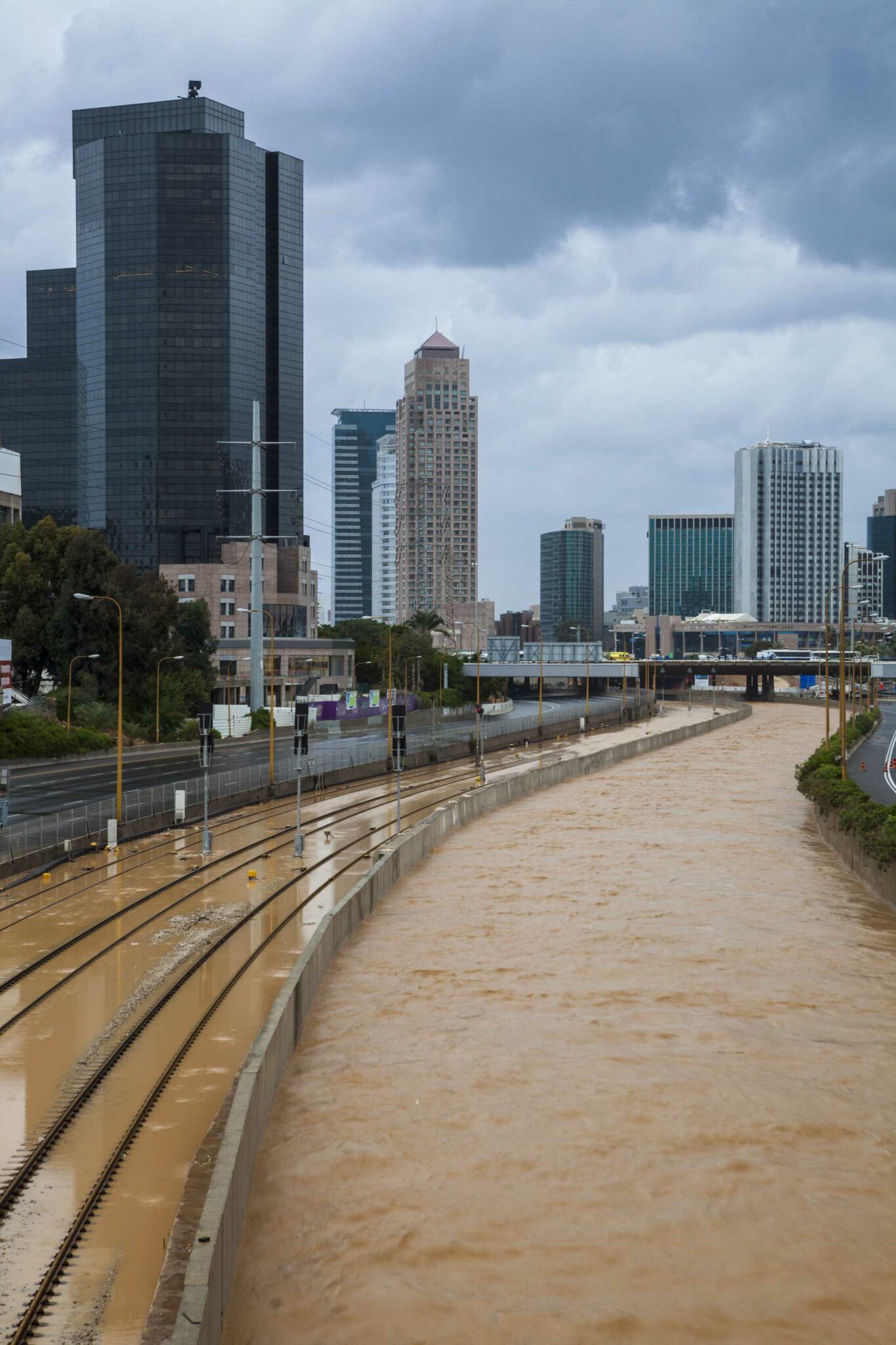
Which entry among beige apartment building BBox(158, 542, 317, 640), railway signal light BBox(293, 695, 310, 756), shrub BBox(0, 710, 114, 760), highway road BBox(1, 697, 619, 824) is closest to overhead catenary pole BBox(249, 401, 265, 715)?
highway road BBox(1, 697, 619, 824)

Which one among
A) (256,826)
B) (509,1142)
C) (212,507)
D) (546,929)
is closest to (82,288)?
(212,507)

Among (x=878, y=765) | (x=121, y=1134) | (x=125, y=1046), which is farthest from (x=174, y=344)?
(x=121, y=1134)

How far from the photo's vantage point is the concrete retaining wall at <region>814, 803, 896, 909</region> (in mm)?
33219

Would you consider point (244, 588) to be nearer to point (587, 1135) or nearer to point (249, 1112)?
point (587, 1135)

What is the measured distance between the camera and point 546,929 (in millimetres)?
32250

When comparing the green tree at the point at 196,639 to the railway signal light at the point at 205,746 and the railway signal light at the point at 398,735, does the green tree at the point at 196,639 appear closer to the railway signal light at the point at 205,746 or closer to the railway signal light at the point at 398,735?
the railway signal light at the point at 205,746

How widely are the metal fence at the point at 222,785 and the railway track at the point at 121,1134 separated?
34.5 feet

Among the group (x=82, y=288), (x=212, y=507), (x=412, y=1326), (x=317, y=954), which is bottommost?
(x=412, y=1326)

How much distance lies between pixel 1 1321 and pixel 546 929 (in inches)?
841

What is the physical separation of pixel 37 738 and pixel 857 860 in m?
45.4

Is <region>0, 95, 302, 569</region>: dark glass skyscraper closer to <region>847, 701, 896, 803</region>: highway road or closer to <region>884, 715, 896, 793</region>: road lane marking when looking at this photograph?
<region>847, 701, 896, 803</region>: highway road

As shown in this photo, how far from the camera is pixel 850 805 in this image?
40.6 metres

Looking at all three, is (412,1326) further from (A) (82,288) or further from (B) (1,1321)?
(A) (82,288)

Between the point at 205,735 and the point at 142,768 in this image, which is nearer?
the point at 205,735
